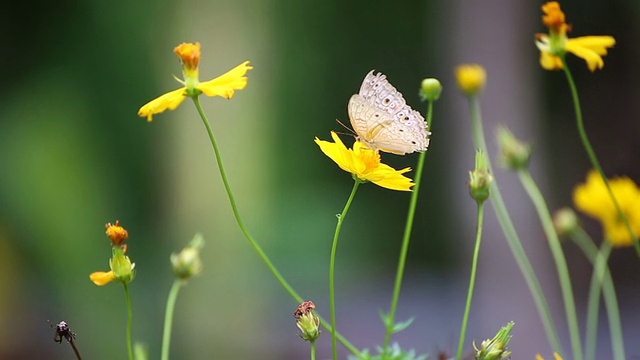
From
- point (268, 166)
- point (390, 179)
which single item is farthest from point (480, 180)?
point (268, 166)

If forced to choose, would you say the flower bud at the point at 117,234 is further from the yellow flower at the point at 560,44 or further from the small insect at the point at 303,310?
the yellow flower at the point at 560,44

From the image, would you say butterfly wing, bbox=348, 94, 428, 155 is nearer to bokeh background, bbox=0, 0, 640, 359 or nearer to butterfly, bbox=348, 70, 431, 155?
butterfly, bbox=348, 70, 431, 155

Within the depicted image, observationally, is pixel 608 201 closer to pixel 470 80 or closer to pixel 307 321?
pixel 470 80

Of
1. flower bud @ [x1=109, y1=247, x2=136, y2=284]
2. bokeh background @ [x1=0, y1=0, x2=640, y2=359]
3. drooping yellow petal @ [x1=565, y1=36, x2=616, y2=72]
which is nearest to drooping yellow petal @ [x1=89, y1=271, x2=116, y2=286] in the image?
flower bud @ [x1=109, y1=247, x2=136, y2=284]

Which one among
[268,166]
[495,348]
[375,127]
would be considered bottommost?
[495,348]

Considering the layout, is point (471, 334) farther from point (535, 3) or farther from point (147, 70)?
point (147, 70)

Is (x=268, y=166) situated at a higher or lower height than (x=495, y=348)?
higher
